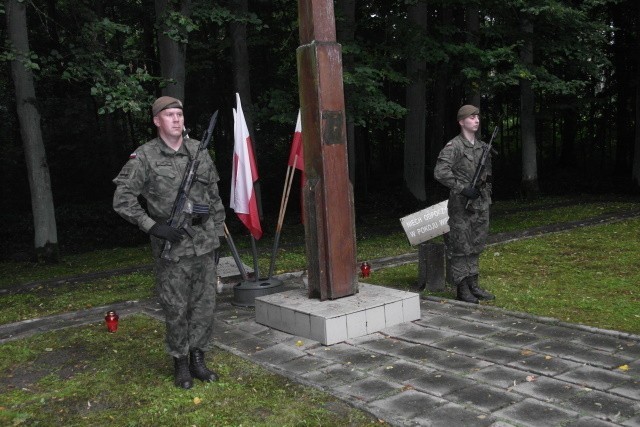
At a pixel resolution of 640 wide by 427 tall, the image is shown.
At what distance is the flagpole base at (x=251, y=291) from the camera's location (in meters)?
8.41

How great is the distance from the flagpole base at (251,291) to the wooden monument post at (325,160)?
131 centimetres

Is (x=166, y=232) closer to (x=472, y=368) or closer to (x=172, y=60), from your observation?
(x=472, y=368)

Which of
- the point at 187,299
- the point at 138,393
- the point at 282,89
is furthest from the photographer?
the point at 282,89

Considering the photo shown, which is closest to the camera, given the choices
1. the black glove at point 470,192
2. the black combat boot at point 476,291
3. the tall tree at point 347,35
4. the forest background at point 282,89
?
the black glove at point 470,192

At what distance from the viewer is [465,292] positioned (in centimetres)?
790

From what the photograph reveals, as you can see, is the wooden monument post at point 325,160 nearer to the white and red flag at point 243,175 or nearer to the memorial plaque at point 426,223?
the white and red flag at point 243,175

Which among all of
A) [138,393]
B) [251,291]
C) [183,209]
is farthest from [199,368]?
[251,291]

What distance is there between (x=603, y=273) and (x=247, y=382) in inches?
241

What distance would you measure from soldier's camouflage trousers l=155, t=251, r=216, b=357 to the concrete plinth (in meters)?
1.25

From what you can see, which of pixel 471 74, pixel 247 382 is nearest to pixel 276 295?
pixel 247 382

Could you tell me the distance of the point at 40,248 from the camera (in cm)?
1427

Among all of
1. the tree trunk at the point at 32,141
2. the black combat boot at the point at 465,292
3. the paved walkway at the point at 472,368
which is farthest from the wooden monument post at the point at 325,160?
the tree trunk at the point at 32,141

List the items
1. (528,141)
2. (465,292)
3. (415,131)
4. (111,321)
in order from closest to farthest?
(111,321)
(465,292)
(415,131)
(528,141)

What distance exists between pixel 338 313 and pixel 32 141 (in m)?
9.70
